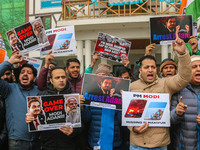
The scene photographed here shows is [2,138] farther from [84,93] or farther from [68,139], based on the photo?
[84,93]

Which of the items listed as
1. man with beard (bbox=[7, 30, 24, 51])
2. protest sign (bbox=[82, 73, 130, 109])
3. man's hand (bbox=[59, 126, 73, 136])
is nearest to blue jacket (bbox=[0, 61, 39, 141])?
man's hand (bbox=[59, 126, 73, 136])

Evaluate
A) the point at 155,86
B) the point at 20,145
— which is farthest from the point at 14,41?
the point at 155,86

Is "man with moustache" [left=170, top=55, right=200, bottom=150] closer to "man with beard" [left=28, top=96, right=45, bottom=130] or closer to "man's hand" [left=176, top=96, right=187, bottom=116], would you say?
"man's hand" [left=176, top=96, right=187, bottom=116]

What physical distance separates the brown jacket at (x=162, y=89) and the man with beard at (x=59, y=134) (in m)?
0.79

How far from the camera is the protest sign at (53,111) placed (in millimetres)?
2346

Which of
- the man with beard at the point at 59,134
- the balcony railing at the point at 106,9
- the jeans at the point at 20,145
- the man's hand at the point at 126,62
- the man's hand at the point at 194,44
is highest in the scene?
the balcony railing at the point at 106,9

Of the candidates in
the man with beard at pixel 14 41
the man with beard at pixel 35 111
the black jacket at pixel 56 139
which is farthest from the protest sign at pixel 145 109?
the man with beard at pixel 14 41

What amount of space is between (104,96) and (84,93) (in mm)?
271

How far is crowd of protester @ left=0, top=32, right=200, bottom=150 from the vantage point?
2.25 m

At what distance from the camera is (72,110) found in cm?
240

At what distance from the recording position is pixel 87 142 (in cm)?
294

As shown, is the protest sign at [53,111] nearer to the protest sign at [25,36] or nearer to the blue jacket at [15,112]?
the blue jacket at [15,112]

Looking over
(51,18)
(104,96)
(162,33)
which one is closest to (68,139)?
(104,96)

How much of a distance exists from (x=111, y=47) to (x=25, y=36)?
5.66 ft
